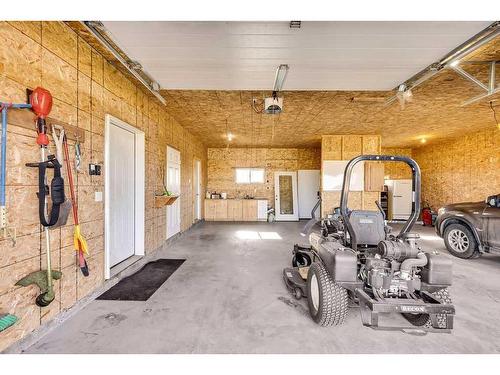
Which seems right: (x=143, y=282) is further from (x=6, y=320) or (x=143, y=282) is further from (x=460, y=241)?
(x=460, y=241)

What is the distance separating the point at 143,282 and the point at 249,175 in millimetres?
7114

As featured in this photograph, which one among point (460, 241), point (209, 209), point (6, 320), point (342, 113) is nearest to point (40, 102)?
point (6, 320)

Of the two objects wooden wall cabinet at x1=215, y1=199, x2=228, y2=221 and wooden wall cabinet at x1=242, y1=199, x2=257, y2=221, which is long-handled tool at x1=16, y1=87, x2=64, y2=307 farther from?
wooden wall cabinet at x1=242, y1=199, x2=257, y2=221

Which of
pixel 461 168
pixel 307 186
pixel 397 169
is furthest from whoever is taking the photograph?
pixel 307 186

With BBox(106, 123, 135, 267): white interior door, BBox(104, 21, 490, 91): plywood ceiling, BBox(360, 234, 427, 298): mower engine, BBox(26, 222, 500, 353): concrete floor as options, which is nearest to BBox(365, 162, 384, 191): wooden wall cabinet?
BBox(26, 222, 500, 353): concrete floor

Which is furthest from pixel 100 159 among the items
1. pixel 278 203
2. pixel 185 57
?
pixel 278 203

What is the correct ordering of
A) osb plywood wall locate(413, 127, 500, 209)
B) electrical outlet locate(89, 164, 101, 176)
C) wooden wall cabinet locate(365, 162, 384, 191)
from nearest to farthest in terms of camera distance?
electrical outlet locate(89, 164, 101, 176) < osb plywood wall locate(413, 127, 500, 209) < wooden wall cabinet locate(365, 162, 384, 191)

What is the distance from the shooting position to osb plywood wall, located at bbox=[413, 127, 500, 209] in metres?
6.38

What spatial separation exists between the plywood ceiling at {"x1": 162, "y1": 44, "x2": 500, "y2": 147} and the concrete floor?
299 centimetres

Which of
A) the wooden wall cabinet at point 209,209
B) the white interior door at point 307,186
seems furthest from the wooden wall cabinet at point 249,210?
the white interior door at point 307,186

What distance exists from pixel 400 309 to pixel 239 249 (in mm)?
3530

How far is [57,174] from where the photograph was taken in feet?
6.33

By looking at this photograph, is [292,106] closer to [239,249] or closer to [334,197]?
[239,249]

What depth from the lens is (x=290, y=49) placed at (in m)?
2.42
